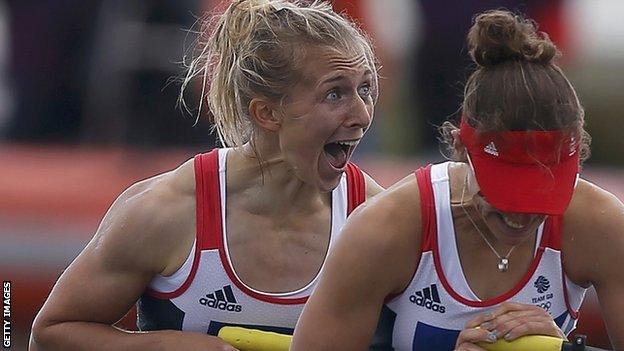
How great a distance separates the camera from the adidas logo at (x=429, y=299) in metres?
2.96

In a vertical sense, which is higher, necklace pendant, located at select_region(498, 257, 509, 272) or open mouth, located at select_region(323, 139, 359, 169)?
open mouth, located at select_region(323, 139, 359, 169)

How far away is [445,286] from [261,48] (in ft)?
2.29

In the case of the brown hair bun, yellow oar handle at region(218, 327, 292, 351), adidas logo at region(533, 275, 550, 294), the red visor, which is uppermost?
the brown hair bun

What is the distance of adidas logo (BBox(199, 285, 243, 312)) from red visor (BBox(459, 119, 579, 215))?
741 mm

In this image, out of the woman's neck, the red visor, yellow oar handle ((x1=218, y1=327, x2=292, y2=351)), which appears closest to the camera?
the red visor

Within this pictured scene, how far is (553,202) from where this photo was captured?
2.74 m

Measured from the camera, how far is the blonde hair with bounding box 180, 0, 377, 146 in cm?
322

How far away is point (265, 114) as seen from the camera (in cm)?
328

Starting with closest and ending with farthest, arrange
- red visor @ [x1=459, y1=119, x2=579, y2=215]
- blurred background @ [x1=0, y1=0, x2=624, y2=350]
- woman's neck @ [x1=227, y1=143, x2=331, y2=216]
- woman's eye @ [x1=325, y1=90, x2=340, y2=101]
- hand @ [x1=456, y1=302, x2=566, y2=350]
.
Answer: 1. red visor @ [x1=459, y1=119, x2=579, y2=215]
2. hand @ [x1=456, y1=302, x2=566, y2=350]
3. woman's eye @ [x1=325, y1=90, x2=340, y2=101]
4. woman's neck @ [x1=227, y1=143, x2=331, y2=216]
5. blurred background @ [x1=0, y1=0, x2=624, y2=350]

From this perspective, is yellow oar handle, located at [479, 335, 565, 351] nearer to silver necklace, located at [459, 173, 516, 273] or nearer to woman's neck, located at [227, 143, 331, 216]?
silver necklace, located at [459, 173, 516, 273]

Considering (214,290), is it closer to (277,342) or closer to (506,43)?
(277,342)

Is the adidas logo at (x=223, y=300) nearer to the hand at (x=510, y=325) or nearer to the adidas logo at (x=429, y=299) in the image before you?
the adidas logo at (x=429, y=299)

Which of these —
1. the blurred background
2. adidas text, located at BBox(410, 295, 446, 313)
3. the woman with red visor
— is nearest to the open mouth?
the woman with red visor

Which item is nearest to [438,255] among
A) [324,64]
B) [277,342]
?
[277,342]
